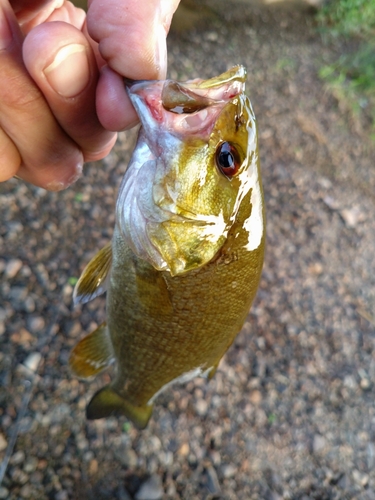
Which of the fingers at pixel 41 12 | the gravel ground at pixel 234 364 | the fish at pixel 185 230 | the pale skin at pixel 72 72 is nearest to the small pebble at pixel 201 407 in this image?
the gravel ground at pixel 234 364

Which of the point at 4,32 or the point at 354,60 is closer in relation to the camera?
the point at 4,32

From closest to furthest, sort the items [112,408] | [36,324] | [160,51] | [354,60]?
[160,51] → [112,408] → [36,324] → [354,60]

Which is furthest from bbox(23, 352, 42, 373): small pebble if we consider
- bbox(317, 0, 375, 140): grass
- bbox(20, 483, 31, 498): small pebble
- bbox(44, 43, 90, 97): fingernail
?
bbox(317, 0, 375, 140): grass

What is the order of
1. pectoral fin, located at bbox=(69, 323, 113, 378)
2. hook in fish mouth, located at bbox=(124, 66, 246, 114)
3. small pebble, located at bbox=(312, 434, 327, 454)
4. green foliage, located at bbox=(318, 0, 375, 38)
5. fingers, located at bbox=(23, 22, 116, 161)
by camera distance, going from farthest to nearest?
green foliage, located at bbox=(318, 0, 375, 38), small pebble, located at bbox=(312, 434, 327, 454), pectoral fin, located at bbox=(69, 323, 113, 378), fingers, located at bbox=(23, 22, 116, 161), hook in fish mouth, located at bbox=(124, 66, 246, 114)

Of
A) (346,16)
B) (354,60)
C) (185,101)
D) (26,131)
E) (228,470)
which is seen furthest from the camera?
(346,16)

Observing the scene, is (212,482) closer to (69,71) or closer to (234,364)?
(234,364)

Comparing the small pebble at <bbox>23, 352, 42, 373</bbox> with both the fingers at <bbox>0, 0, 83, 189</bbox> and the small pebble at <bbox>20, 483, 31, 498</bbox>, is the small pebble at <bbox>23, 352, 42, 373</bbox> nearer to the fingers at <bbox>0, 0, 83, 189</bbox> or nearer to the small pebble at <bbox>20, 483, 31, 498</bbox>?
the small pebble at <bbox>20, 483, 31, 498</bbox>

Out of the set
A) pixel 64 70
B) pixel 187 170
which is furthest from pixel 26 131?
Answer: pixel 187 170
